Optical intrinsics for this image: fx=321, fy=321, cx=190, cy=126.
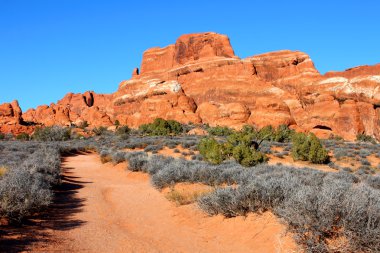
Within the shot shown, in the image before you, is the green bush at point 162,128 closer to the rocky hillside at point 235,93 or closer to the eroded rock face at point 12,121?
the rocky hillside at point 235,93

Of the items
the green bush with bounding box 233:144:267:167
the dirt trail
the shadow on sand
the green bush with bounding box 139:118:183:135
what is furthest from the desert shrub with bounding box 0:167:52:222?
the green bush with bounding box 139:118:183:135

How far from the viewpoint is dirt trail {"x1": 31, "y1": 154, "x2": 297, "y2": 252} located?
19.6ft

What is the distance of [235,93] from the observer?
271ft

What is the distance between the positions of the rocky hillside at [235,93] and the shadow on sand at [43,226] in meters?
56.8

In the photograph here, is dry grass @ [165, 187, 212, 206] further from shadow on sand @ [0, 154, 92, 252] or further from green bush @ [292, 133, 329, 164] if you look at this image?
green bush @ [292, 133, 329, 164]

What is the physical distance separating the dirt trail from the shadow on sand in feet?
0.54

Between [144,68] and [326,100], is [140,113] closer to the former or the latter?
[144,68]

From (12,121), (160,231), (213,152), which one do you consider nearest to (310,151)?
(213,152)

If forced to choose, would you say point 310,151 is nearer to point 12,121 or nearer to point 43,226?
point 43,226

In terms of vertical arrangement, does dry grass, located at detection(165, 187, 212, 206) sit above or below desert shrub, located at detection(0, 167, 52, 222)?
below

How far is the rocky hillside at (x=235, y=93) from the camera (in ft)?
219

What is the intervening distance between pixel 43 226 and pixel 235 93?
255 ft

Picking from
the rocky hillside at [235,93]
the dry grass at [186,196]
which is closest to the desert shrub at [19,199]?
the dry grass at [186,196]

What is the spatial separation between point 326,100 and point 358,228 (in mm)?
70261
